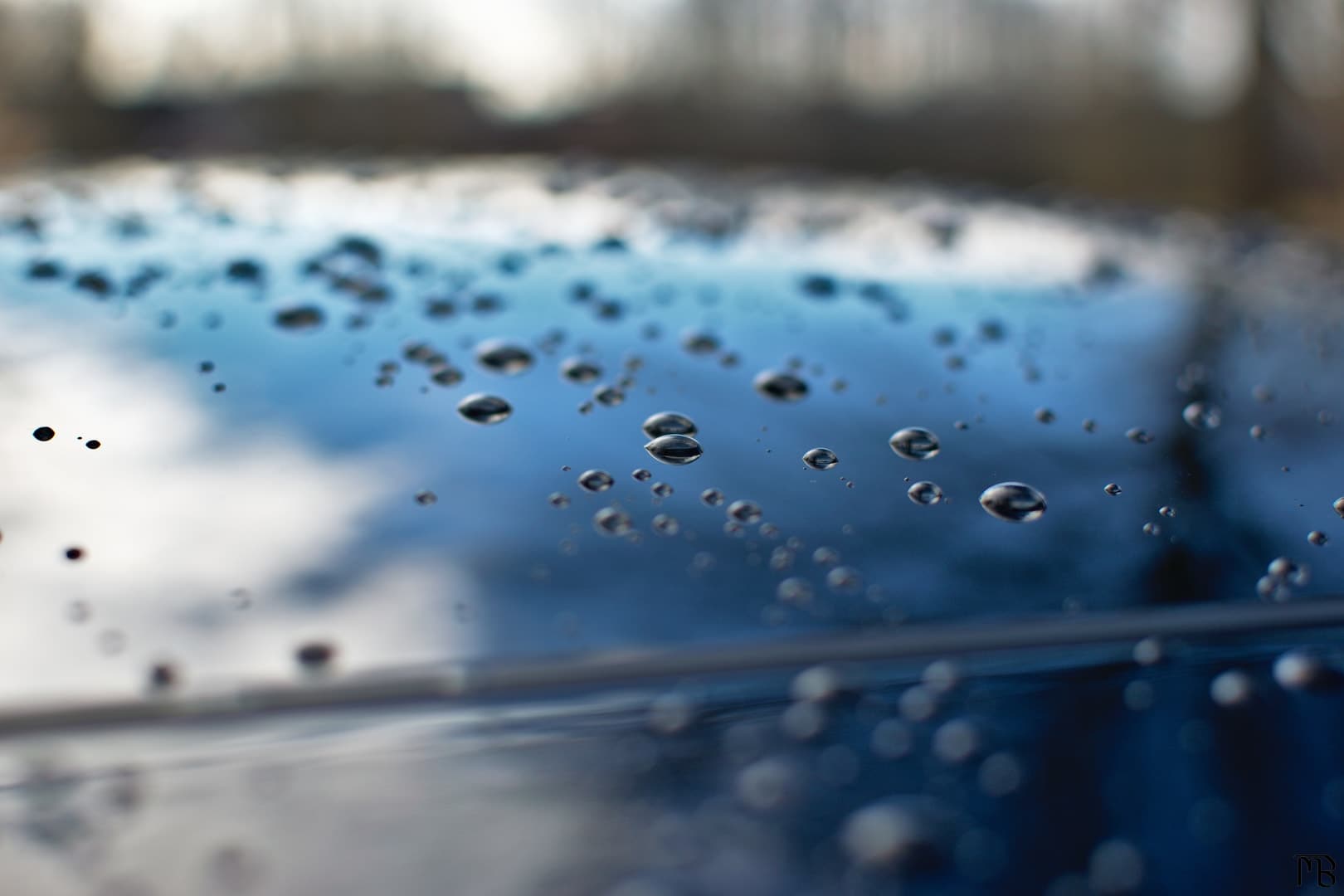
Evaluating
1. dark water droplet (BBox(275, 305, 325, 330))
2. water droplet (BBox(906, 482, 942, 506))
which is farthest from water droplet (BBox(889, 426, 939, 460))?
dark water droplet (BBox(275, 305, 325, 330))

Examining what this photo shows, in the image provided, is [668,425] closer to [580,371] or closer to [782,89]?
[580,371]

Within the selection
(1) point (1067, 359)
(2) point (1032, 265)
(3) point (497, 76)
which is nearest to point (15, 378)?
(1) point (1067, 359)

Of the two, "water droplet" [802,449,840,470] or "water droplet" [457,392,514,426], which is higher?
"water droplet" [457,392,514,426]

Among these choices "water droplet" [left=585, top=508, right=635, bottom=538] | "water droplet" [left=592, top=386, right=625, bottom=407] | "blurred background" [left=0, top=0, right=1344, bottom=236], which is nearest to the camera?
"water droplet" [left=585, top=508, right=635, bottom=538]

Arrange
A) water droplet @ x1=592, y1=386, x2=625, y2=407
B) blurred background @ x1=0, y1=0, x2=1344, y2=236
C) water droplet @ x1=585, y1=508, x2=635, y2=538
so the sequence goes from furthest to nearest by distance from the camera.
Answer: blurred background @ x1=0, y1=0, x2=1344, y2=236, water droplet @ x1=592, y1=386, x2=625, y2=407, water droplet @ x1=585, y1=508, x2=635, y2=538

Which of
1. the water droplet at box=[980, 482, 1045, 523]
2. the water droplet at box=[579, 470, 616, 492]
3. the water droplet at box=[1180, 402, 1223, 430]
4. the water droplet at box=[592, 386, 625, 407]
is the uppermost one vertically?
the water droplet at box=[592, 386, 625, 407]

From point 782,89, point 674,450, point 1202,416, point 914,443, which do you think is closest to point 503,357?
point 674,450

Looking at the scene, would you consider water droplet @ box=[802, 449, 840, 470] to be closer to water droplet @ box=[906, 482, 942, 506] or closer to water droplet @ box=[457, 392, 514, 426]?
water droplet @ box=[906, 482, 942, 506]
